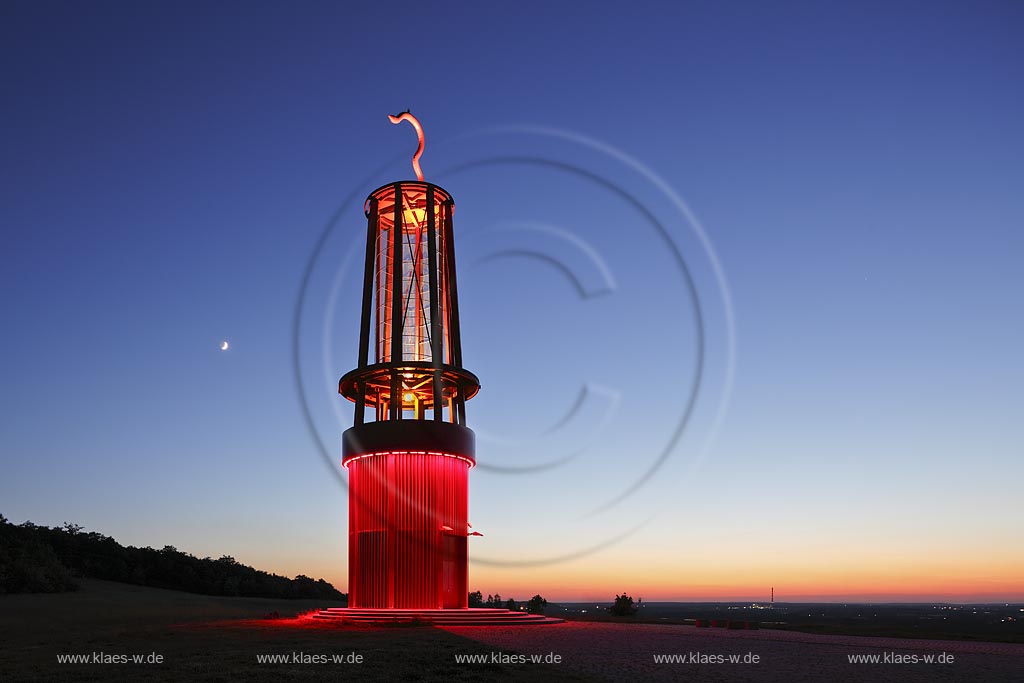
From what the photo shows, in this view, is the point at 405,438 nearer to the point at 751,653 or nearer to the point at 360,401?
the point at 360,401

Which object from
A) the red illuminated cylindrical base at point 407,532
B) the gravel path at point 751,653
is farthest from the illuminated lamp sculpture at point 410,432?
the gravel path at point 751,653

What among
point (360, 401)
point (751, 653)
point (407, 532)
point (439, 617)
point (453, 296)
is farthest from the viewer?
point (453, 296)

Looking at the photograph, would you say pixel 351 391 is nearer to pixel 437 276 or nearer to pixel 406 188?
pixel 437 276

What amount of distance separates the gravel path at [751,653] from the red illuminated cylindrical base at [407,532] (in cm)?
611

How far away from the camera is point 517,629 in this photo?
1110 inches

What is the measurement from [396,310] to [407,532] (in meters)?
10.3

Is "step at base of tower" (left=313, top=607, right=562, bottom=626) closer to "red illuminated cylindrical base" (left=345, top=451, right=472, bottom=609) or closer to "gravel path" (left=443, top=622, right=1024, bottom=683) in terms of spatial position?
"red illuminated cylindrical base" (left=345, top=451, right=472, bottom=609)

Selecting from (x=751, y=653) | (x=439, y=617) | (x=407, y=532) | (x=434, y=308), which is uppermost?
(x=434, y=308)

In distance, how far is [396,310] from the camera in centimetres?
3841

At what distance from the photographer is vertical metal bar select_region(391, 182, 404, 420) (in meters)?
37.8

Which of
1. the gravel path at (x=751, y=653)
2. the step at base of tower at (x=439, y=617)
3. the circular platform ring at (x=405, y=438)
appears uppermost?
the circular platform ring at (x=405, y=438)

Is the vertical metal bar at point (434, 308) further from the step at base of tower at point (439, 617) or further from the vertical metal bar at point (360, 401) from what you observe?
the step at base of tower at point (439, 617)

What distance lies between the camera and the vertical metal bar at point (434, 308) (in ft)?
121

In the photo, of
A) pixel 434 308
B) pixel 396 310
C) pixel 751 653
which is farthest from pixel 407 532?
pixel 751 653
